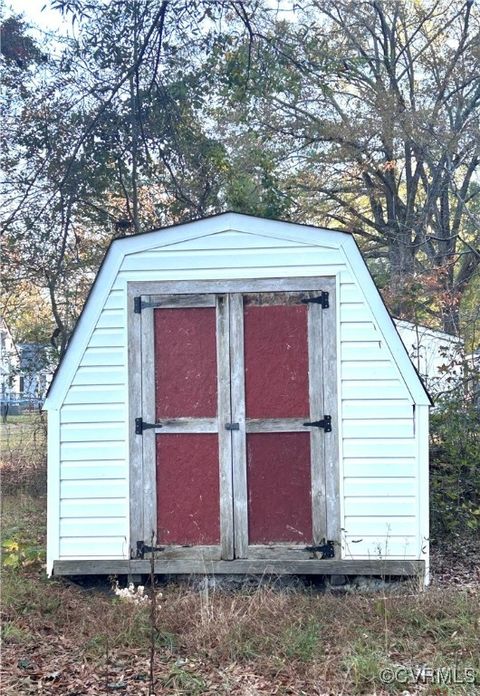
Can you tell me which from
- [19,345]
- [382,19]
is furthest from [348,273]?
[382,19]

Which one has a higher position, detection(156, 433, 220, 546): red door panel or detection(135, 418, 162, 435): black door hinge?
detection(135, 418, 162, 435): black door hinge

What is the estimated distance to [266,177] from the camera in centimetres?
1122

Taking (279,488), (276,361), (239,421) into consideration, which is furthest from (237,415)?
(279,488)

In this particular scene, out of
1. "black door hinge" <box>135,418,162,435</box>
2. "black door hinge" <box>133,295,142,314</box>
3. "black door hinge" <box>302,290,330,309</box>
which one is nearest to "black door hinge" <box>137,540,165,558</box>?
"black door hinge" <box>135,418,162,435</box>

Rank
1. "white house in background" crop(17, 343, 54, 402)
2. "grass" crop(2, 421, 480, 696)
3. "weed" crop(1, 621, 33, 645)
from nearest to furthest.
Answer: "grass" crop(2, 421, 480, 696), "weed" crop(1, 621, 33, 645), "white house in background" crop(17, 343, 54, 402)

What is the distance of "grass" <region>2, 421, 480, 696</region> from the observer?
3922mm

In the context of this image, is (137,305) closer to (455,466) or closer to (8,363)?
(455,466)

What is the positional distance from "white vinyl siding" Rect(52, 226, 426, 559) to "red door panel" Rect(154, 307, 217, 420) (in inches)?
11.2

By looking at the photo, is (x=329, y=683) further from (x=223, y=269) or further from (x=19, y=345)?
(x=19, y=345)

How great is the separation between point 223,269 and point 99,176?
532cm

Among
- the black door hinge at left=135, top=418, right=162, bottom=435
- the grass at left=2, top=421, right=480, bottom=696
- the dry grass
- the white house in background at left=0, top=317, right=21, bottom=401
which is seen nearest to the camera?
the grass at left=2, top=421, right=480, bottom=696

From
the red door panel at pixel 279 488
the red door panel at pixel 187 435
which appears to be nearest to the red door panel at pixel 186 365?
the red door panel at pixel 187 435

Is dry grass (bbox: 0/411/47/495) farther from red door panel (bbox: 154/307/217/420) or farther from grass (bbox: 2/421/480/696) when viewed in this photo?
red door panel (bbox: 154/307/217/420)

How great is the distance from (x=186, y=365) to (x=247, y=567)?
160cm
